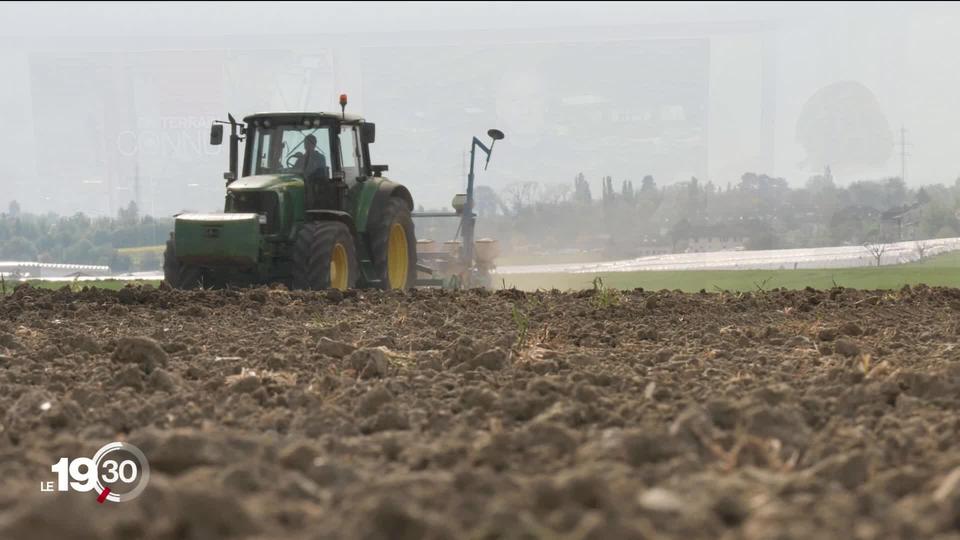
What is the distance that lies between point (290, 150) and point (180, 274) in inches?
64.6

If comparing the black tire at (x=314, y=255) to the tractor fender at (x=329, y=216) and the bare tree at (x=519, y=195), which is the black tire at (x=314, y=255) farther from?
the bare tree at (x=519, y=195)

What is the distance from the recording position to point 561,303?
970 centimetres

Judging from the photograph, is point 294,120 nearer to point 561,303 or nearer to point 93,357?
point 561,303

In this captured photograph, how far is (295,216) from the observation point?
12.6m

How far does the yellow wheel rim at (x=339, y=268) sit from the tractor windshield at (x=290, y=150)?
776 mm

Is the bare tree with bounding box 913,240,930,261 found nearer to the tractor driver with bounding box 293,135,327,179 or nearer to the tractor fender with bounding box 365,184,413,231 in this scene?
the tractor fender with bounding box 365,184,413,231

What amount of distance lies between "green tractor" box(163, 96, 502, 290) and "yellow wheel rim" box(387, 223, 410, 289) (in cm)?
29

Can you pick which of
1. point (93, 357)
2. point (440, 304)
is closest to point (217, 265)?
point (440, 304)

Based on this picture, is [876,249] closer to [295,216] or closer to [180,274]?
[295,216]

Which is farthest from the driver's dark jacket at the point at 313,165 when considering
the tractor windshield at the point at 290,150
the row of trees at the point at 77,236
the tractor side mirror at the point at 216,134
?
the row of trees at the point at 77,236

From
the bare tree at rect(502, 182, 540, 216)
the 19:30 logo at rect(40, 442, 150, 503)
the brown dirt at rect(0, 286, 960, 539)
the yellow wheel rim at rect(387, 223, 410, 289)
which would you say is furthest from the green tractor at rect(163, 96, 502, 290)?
the 19:30 logo at rect(40, 442, 150, 503)

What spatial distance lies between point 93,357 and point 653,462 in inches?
147

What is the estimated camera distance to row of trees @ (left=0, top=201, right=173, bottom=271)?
2716cm

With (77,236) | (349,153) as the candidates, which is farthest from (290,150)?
(77,236)
